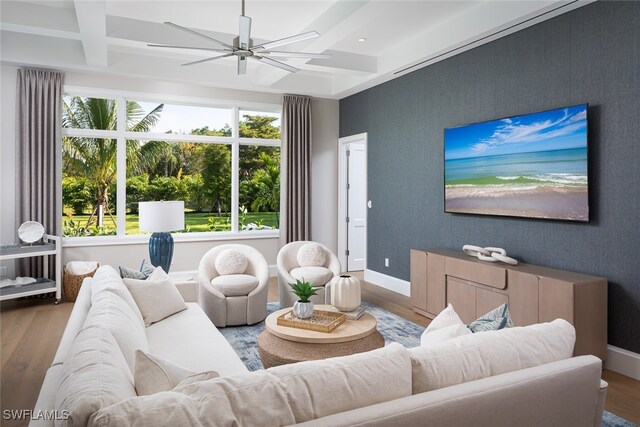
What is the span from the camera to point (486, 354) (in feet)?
5.12

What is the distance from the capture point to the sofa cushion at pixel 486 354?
1.46 m

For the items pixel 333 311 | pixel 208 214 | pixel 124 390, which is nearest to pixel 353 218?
pixel 208 214

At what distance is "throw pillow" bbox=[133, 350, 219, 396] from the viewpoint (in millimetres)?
1370

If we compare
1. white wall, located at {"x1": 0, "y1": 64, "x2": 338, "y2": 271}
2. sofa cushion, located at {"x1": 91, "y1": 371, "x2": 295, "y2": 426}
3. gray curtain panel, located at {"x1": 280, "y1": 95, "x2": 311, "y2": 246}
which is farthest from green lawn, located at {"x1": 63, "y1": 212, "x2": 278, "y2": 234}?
sofa cushion, located at {"x1": 91, "y1": 371, "x2": 295, "y2": 426}

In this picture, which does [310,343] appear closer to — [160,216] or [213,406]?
[213,406]

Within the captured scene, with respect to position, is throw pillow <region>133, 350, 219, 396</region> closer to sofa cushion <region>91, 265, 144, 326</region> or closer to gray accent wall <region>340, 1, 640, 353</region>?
sofa cushion <region>91, 265, 144, 326</region>

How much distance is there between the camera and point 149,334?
2.82m

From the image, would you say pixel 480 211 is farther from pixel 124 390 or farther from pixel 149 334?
pixel 124 390

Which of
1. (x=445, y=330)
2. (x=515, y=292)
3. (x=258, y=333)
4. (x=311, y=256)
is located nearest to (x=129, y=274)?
(x=258, y=333)

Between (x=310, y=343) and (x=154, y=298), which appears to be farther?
(x=154, y=298)

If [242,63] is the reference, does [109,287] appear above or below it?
below

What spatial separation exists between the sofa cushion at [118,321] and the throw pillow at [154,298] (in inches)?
20.6

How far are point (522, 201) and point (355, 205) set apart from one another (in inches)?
138

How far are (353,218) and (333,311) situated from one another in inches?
154
